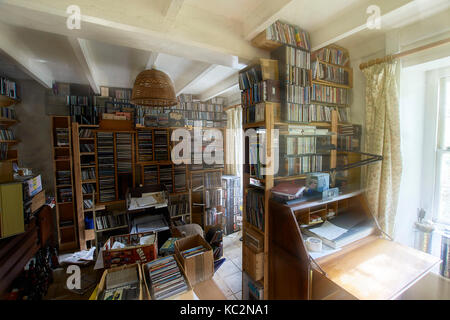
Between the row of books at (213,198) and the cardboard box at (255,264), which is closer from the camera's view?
the cardboard box at (255,264)

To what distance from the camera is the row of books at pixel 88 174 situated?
245 centimetres

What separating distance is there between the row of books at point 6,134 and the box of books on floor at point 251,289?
10.9ft

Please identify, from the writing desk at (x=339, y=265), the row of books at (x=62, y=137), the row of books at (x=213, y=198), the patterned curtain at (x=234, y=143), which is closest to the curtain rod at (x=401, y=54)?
the writing desk at (x=339, y=265)

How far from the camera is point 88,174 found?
248 centimetres

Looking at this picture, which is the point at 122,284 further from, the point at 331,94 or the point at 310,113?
the point at 331,94

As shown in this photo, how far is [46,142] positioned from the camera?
2713 mm

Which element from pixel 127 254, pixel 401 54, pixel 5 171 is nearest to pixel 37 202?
pixel 5 171

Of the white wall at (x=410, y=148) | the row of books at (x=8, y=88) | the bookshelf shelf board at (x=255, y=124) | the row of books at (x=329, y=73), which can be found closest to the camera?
the white wall at (x=410, y=148)

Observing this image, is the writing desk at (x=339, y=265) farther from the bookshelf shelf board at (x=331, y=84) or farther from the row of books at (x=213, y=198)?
the row of books at (x=213, y=198)

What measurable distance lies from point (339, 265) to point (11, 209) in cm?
212

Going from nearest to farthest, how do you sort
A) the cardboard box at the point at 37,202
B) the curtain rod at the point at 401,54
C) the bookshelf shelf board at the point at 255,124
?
the curtain rod at the point at 401,54
the bookshelf shelf board at the point at 255,124
the cardboard box at the point at 37,202
